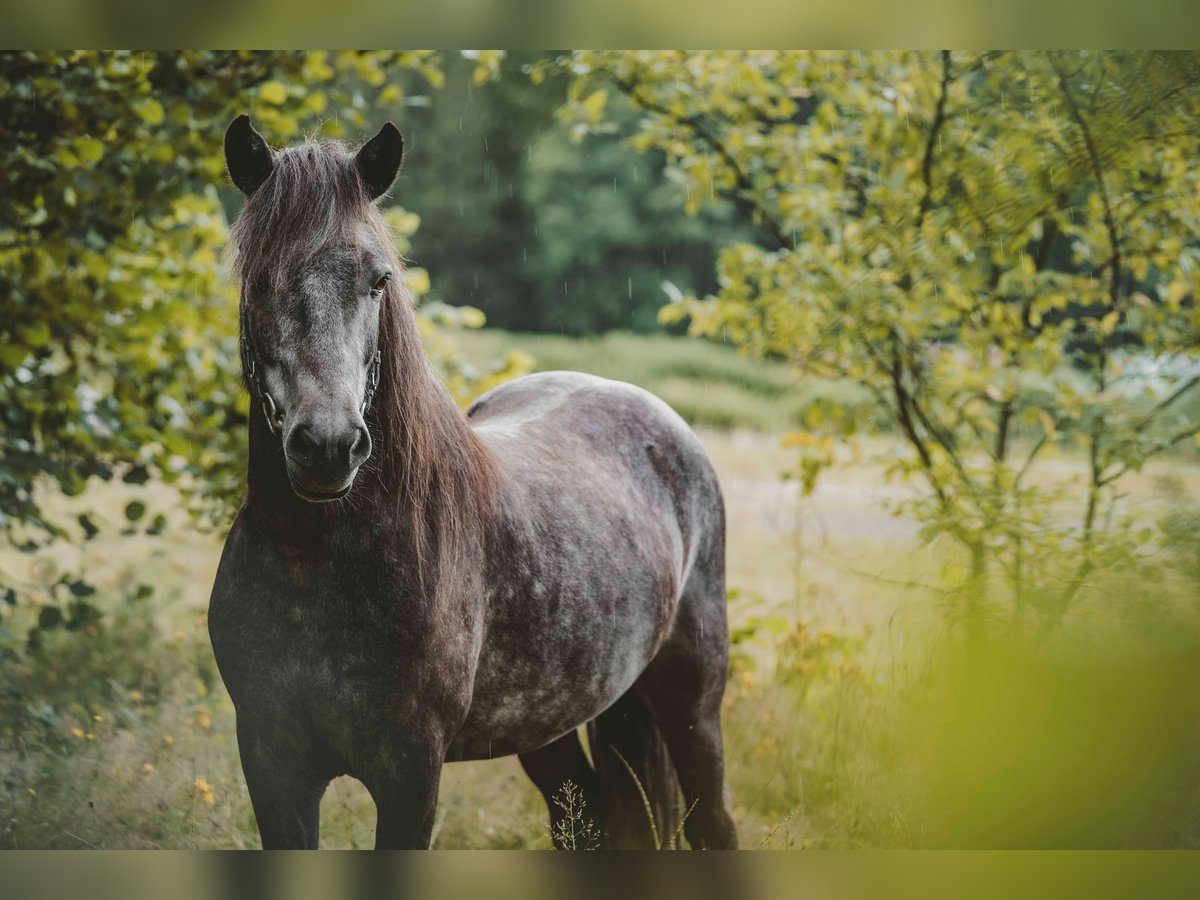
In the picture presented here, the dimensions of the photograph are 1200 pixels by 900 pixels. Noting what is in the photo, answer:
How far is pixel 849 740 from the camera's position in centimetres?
369

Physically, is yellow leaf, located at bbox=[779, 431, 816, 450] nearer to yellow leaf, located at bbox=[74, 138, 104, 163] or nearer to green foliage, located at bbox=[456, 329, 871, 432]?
green foliage, located at bbox=[456, 329, 871, 432]

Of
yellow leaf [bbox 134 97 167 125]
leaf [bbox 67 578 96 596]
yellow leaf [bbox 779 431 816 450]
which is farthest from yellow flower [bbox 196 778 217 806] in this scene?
yellow leaf [bbox 779 431 816 450]

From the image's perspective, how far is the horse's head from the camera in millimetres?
1730

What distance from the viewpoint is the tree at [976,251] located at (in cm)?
363

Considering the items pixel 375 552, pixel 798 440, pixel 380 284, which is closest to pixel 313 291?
pixel 380 284

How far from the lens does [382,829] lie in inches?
80.3

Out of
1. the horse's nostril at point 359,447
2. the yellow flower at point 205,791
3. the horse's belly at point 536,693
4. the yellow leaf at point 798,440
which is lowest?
the yellow flower at point 205,791

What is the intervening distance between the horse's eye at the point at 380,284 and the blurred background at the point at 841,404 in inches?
57.0

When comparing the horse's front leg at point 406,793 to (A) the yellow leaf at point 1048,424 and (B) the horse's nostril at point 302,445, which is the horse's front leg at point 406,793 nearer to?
(B) the horse's nostril at point 302,445

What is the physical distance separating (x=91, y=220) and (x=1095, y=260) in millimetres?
3693

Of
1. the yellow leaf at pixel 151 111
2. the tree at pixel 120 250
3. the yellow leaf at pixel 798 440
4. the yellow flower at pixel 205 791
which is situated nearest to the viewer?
the yellow flower at pixel 205 791

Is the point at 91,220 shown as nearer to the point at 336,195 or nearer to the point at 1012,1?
the point at 336,195

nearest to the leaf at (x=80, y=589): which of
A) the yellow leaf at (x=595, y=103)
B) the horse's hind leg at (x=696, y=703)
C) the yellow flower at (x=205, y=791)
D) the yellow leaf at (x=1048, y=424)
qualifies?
the yellow flower at (x=205, y=791)

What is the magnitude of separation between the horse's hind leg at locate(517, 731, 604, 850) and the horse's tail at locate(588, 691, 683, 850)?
35 mm
